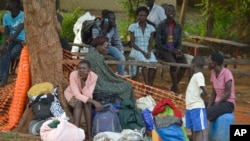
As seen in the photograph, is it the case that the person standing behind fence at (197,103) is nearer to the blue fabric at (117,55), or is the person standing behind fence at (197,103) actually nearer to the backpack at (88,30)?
the blue fabric at (117,55)

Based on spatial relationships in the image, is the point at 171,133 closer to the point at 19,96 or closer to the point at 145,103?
the point at 145,103

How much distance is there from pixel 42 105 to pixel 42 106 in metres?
0.01

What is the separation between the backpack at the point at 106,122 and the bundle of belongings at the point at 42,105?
14.1 inches

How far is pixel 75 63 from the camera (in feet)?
27.4

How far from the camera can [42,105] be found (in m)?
7.69

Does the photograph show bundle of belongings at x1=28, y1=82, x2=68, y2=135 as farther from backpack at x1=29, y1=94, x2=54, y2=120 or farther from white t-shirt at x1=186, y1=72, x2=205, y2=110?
white t-shirt at x1=186, y1=72, x2=205, y2=110

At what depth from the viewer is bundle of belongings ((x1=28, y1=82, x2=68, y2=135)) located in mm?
7633

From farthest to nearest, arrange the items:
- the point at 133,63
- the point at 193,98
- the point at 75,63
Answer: the point at 133,63
the point at 75,63
the point at 193,98

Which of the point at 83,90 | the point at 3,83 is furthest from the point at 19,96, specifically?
the point at 3,83

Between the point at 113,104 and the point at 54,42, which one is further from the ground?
the point at 54,42

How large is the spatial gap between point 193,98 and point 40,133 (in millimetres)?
1744

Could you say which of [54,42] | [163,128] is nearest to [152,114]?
[163,128]

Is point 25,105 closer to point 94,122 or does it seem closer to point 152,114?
point 94,122

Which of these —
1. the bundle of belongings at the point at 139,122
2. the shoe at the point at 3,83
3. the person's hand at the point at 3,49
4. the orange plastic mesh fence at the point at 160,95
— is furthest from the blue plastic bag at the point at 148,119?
the person's hand at the point at 3,49
